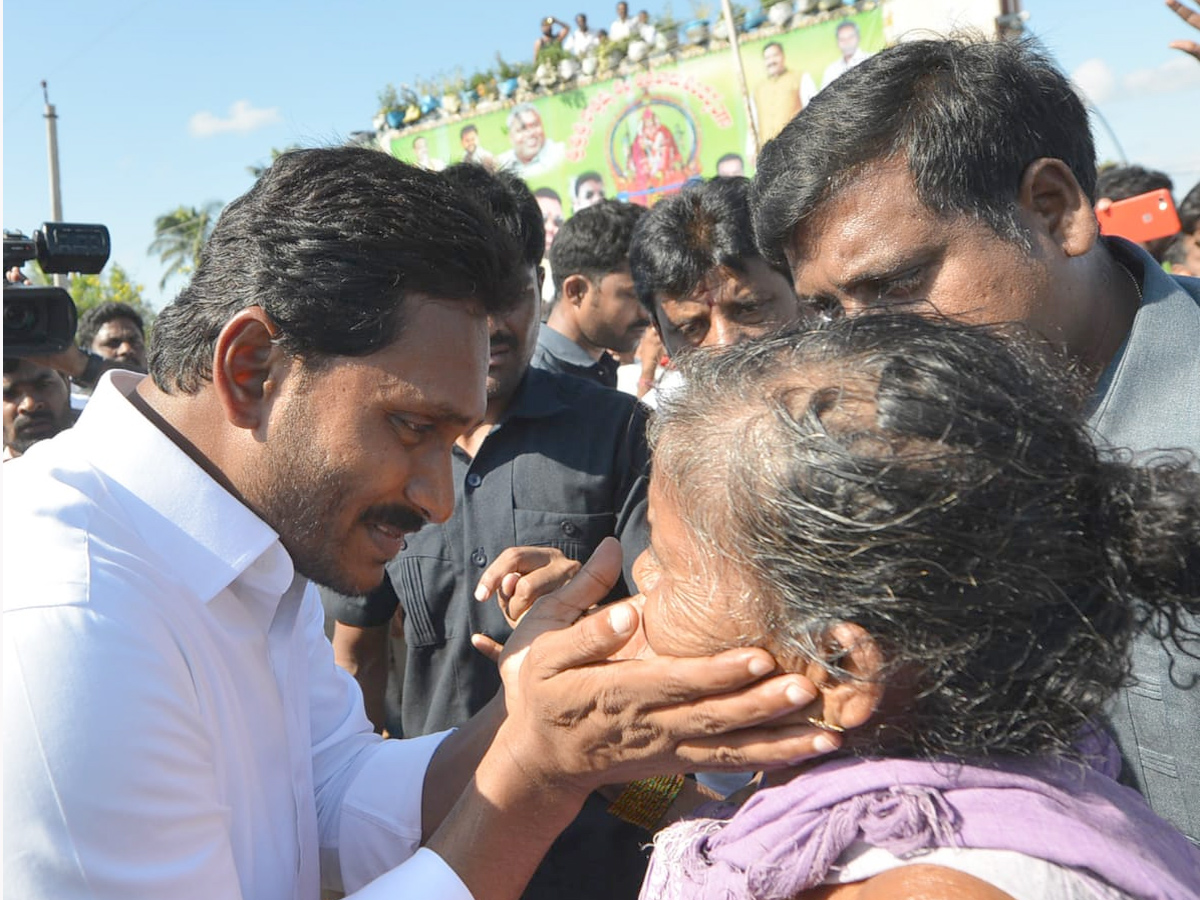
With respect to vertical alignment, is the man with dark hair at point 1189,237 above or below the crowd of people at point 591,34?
below

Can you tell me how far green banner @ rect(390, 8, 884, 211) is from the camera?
69.8 ft

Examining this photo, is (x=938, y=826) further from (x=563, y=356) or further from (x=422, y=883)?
(x=563, y=356)

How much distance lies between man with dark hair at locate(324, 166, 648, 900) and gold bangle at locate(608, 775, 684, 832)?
68 centimetres

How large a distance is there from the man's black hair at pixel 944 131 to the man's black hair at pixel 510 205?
1.52 m

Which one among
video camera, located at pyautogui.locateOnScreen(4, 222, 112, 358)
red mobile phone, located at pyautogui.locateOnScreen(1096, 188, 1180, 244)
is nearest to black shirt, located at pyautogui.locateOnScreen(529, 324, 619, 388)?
video camera, located at pyautogui.locateOnScreen(4, 222, 112, 358)

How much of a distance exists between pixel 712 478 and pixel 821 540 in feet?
0.69

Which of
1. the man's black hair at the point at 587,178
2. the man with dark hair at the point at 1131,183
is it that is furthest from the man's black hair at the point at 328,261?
the man's black hair at the point at 587,178

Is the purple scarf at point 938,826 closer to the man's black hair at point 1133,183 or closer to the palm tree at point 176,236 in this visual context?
the man's black hair at point 1133,183

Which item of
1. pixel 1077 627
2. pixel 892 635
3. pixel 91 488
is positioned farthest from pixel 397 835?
pixel 1077 627

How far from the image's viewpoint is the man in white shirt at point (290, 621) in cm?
152

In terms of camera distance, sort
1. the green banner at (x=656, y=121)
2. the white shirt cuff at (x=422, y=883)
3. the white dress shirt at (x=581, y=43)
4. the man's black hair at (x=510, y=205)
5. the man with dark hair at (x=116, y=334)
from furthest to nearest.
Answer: the white dress shirt at (x=581, y=43) → the green banner at (x=656, y=121) → the man with dark hair at (x=116, y=334) → the man's black hair at (x=510, y=205) → the white shirt cuff at (x=422, y=883)

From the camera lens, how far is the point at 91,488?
71.1 inches

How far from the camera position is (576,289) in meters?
5.12

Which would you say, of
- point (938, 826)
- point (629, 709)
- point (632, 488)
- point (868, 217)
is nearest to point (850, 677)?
point (938, 826)
